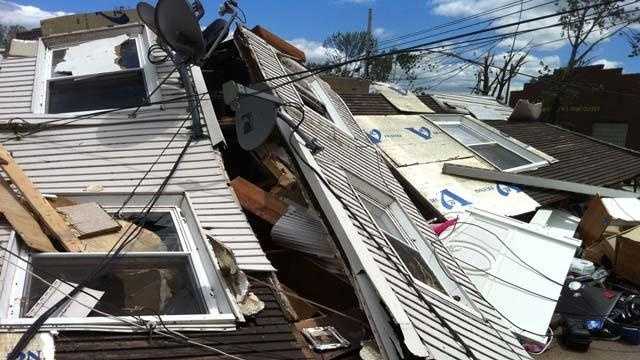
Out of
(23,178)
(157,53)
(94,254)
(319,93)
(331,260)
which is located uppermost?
(157,53)

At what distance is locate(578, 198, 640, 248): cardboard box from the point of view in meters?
9.81

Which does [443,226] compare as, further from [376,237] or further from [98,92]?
[98,92]

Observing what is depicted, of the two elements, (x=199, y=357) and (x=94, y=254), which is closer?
(x=199, y=357)

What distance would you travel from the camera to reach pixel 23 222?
12.5 feet

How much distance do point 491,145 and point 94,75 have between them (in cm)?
904

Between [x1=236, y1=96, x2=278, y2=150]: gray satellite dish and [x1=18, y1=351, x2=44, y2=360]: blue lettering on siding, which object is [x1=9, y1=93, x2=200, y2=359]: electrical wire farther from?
[x1=236, y1=96, x2=278, y2=150]: gray satellite dish

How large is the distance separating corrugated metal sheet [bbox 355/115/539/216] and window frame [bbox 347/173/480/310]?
8.26 ft

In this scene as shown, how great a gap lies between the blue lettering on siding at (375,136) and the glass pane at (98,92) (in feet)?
15.6

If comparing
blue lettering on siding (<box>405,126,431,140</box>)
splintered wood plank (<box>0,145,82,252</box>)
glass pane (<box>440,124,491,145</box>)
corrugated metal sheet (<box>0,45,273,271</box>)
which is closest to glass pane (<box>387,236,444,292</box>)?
corrugated metal sheet (<box>0,45,273,271</box>)

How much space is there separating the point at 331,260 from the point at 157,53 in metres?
4.66

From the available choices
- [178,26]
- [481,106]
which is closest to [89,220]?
[178,26]

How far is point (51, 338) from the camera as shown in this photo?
3035 mm

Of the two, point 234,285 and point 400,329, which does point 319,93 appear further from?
point 400,329

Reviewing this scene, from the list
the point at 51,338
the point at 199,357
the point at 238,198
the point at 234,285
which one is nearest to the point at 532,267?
the point at 238,198
